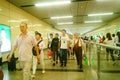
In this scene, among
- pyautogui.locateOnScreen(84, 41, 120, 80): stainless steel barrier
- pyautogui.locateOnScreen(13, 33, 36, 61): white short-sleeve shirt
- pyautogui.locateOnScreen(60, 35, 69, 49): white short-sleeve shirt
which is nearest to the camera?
pyautogui.locateOnScreen(13, 33, 36, 61): white short-sleeve shirt

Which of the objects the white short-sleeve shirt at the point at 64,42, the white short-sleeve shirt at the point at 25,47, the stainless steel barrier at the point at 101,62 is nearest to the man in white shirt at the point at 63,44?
the white short-sleeve shirt at the point at 64,42

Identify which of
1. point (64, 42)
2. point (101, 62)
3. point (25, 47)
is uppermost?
point (64, 42)

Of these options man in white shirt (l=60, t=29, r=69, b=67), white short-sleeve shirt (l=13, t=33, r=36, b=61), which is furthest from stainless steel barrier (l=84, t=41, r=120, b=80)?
white short-sleeve shirt (l=13, t=33, r=36, b=61)

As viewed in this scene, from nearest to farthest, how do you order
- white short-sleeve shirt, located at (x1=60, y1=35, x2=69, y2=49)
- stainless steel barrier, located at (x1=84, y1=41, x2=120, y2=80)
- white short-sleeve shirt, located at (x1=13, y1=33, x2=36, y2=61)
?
white short-sleeve shirt, located at (x1=13, y1=33, x2=36, y2=61) → stainless steel barrier, located at (x1=84, y1=41, x2=120, y2=80) → white short-sleeve shirt, located at (x1=60, y1=35, x2=69, y2=49)

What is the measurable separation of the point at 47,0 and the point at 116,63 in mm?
5730

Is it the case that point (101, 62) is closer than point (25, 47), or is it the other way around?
point (25, 47)

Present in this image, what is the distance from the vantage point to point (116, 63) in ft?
23.0

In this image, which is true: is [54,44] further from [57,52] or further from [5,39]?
[5,39]

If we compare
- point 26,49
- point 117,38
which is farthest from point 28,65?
point 117,38

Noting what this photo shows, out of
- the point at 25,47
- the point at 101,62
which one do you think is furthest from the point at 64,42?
the point at 25,47

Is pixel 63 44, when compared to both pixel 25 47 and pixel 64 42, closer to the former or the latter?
pixel 64 42

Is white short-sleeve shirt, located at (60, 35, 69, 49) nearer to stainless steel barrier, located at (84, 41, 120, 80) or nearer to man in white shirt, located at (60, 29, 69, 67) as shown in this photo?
man in white shirt, located at (60, 29, 69, 67)

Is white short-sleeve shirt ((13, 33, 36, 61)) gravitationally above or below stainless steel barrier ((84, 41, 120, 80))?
above

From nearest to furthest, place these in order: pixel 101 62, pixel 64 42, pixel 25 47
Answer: pixel 25 47
pixel 101 62
pixel 64 42
